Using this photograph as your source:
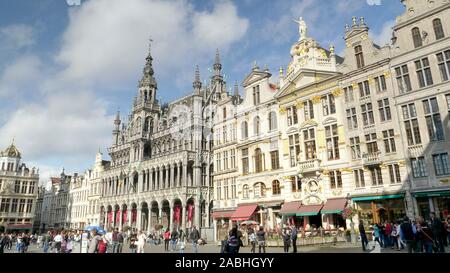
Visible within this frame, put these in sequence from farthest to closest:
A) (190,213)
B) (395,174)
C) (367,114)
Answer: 1. (190,213)
2. (367,114)
3. (395,174)

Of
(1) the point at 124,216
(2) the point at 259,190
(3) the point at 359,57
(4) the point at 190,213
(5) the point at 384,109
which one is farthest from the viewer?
(1) the point at 124,216

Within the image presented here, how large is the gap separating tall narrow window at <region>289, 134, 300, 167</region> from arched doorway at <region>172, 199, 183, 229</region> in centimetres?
2423

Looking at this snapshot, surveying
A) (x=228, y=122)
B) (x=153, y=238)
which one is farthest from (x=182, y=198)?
(x=228, y=122)

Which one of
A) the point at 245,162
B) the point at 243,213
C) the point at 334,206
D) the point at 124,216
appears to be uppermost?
the point at 245,162

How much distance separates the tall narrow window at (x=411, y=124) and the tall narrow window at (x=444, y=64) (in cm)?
314

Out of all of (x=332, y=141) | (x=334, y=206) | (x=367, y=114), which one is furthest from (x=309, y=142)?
(x=334, y=206)

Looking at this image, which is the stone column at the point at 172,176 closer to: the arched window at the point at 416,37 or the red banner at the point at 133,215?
the red banner at the point at 133,215

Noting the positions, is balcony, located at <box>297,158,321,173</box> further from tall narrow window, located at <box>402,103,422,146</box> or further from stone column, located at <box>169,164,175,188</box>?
stone column, located at <box>169,164,175,188</box>

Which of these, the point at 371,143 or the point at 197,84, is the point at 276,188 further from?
the point at 197,84

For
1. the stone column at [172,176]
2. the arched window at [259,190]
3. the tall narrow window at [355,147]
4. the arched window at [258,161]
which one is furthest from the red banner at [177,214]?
the tall narrow window at [355,147]

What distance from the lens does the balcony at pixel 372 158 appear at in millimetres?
28837

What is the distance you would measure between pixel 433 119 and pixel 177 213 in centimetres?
3782

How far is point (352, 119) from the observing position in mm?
31312

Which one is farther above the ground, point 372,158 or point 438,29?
point 438,29
